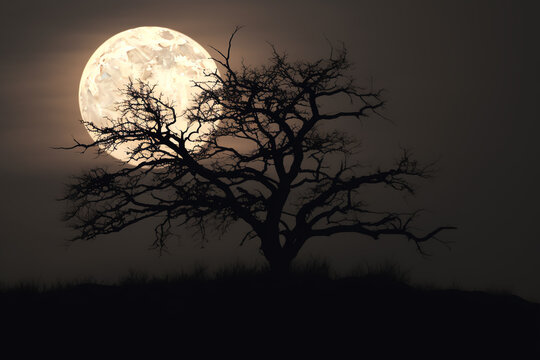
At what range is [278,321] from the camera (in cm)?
1414

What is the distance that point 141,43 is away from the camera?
64.8 ft

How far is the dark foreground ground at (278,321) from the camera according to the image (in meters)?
13.4

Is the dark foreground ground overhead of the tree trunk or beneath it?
beneath

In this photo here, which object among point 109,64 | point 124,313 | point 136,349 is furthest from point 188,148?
point 136,349

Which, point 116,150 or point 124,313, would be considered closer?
point 124,313

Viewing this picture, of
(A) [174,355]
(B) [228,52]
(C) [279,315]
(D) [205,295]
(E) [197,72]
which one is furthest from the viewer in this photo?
(E) [197,72]

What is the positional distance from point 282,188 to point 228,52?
10.7ft

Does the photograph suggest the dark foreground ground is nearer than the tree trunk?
Yes

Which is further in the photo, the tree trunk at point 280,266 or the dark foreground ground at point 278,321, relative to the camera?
the tree trunk at point 280,266

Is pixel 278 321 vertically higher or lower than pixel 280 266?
lower

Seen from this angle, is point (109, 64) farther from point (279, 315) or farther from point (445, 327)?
point (445, 327)

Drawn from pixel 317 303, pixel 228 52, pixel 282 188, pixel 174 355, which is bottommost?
pixel 174 355

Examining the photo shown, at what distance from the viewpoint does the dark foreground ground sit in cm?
1340

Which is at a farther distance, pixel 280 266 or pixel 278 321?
pixel 280 266
